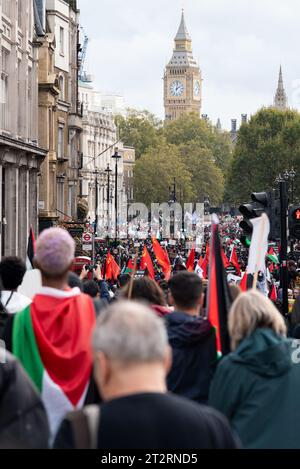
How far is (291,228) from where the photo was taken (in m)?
17.8

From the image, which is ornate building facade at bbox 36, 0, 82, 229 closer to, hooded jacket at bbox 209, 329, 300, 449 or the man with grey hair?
hooded jacket at bbox 209, 329, 300, 449

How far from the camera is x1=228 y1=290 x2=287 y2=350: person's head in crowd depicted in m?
6.98

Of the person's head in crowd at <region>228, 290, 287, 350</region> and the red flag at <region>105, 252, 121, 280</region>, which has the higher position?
the person's head in crowd at <region>228, 290, 287, 350</region>

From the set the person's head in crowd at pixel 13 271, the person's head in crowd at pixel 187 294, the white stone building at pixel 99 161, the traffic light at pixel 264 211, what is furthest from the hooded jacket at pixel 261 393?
the white stone building at pixel 99 161

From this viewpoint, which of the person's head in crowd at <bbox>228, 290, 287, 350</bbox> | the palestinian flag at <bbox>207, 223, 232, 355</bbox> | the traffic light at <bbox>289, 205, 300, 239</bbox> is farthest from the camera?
the traffic light at <bbox>289, 205, 300, 239</bbox>

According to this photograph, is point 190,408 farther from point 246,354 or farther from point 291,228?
point 291,228

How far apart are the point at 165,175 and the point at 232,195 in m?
43.6

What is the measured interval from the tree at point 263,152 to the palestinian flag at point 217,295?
424 ft

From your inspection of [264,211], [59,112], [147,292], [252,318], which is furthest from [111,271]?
[59,112]

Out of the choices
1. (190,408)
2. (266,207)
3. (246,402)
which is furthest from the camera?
(266,207)

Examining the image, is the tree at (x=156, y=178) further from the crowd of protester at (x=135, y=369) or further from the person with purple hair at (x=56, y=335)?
the person with purple hair at (x=56, y=335)

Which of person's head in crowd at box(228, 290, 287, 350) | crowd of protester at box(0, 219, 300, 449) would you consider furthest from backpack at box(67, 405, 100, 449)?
person's head in crowd at box(228, 290, 287, 350)

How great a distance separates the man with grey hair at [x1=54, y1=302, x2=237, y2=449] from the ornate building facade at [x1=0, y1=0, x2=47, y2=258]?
33.2 meters

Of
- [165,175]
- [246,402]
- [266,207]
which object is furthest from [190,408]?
[165,175]
